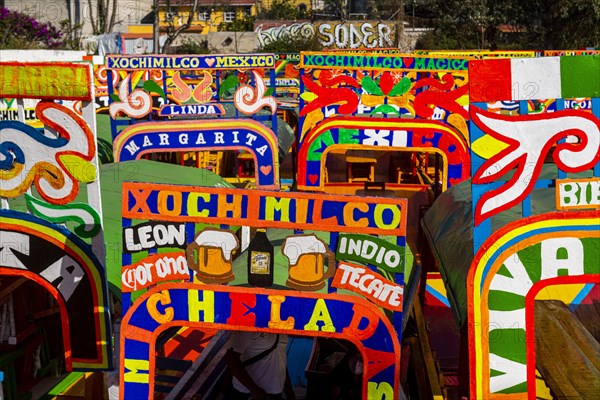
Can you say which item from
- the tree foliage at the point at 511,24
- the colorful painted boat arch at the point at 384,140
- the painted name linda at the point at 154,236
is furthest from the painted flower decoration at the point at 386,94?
the tree foliage at the point at 511,24

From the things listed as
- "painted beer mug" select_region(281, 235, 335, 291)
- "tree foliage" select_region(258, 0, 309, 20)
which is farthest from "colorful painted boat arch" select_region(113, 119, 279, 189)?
"tree foliage" select_region(258, 0, 309, 20)

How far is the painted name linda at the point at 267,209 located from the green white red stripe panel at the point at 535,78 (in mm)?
830

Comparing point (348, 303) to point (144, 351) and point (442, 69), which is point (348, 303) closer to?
point (144, 351)

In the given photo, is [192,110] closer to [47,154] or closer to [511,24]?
[47,154]

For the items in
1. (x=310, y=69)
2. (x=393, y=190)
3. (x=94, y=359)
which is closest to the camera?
(x=94, y=359)

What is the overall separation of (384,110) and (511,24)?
3160 centimetres

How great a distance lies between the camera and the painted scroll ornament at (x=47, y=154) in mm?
5195

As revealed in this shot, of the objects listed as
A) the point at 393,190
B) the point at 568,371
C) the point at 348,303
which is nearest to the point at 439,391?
the point at 568,371

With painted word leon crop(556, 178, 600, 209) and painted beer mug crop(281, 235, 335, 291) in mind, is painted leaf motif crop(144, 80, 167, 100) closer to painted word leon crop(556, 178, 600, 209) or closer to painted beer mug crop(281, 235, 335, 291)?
painted beer mug crop(281, 235, 335, 291)

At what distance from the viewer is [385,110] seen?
31.9 ft

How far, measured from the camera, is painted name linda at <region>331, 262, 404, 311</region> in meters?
4.50

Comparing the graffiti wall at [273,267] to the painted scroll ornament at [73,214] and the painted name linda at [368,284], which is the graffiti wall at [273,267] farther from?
the painted scroll ornament at [73,214]

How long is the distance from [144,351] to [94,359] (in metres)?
0.92

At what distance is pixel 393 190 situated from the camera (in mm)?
12797
